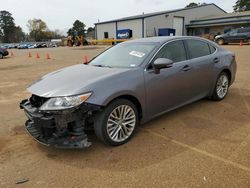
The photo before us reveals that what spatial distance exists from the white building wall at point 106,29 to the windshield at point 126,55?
156 feet

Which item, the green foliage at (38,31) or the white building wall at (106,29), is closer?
the white building wall at (106,29)

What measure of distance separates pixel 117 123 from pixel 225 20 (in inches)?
1759

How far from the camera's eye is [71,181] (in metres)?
3.02

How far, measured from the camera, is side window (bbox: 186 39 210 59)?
5023 millimetres

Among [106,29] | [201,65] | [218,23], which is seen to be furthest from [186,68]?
[106,29]

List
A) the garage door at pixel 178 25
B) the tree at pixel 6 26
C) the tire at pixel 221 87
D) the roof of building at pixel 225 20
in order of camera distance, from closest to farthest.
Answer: the tire at pixel 221 87, the roof of building at pixel 225 20, the garage door at pixel 178 25, the tree at pixel 6 26

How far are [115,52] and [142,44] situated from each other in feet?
1.87

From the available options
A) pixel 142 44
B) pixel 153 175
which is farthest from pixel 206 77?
pixel 153 175

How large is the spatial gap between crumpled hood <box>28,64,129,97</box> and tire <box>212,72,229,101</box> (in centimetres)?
269

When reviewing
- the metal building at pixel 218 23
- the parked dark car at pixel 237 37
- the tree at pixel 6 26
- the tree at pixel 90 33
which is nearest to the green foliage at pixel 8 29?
the tree at pixel 6 26

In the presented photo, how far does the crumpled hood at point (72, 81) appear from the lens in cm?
347

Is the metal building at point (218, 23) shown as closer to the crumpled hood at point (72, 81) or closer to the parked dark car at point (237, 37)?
the parked dark car at point (237, 37)

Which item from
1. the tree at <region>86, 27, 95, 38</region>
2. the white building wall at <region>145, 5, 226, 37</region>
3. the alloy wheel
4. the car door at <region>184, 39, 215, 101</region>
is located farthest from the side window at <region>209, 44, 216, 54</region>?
the tree at <region>86, 27, 95, 38</region>

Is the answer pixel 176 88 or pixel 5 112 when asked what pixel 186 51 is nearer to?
pixel 176 88
